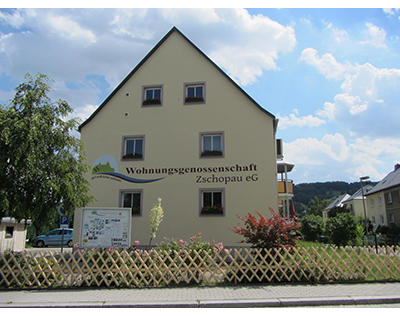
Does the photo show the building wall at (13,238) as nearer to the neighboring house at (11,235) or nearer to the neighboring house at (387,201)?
Answer: the neighboring house at (11,235)

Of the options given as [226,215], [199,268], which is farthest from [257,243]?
[226,215]

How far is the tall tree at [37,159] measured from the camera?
375 inches

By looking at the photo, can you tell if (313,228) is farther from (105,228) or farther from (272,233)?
(105,228)

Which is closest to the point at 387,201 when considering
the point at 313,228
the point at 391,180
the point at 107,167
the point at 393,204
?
the point at 393,204

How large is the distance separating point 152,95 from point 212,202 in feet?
25.3

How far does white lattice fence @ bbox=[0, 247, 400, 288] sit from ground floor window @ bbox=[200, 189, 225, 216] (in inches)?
279

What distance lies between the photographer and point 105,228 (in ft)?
34.0

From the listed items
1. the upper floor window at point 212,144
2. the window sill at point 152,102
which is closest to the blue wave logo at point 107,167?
the window sill at point 152,102

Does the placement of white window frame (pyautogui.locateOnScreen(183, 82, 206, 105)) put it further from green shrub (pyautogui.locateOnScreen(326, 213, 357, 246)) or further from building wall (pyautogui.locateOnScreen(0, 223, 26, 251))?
building wall (pyautogui.locateOnScreen(0, 223, 26, 251))

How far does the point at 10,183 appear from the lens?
9.66 meters

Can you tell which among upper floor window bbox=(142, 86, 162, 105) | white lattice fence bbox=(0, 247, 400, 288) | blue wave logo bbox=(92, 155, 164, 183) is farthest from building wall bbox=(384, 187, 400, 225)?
blue wave logo bbox=(92, 155, 164, 183)

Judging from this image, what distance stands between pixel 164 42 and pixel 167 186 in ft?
30.8

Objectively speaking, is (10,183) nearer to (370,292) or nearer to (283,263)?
(283,263)

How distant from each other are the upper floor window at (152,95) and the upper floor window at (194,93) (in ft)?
5.62
